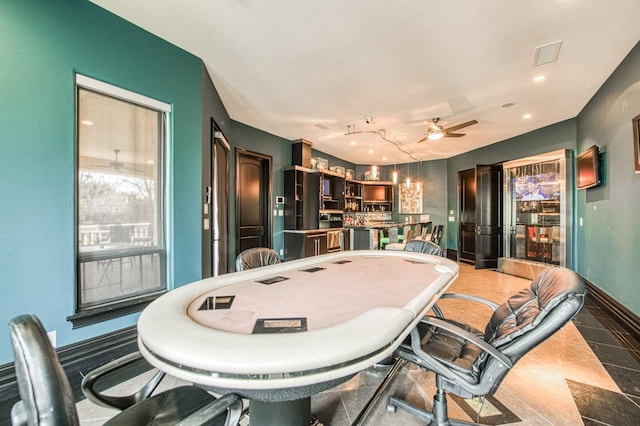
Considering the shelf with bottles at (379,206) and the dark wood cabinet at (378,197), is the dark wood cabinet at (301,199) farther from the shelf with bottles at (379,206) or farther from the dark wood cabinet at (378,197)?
the shelf with bottles at (379,206)

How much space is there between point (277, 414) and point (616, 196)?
4.40 meters

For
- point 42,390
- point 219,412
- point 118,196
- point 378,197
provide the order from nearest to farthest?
point 42,390, point 219,412, point 118,196, point 378,197

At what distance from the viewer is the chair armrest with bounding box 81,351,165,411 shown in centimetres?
106

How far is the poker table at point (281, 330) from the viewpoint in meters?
0.76

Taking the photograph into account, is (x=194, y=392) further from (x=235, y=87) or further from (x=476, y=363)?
(x=235, y=87)

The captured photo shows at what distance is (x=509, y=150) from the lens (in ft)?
19.7

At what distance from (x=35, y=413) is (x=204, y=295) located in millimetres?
819

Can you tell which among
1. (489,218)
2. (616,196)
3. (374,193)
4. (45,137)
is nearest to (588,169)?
(616,196)

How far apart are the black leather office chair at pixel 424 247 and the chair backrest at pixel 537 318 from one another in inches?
59.4

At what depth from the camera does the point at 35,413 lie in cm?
63

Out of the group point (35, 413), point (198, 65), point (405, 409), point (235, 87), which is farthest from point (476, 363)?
point (235, 87)

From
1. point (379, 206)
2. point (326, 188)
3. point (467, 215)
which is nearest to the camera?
point (326, 188)

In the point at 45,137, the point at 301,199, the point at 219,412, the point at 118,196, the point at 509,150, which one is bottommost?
the point at 219,412

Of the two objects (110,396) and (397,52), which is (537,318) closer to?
(110,396)
